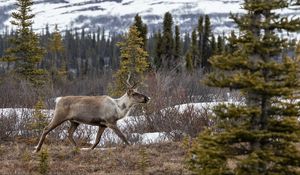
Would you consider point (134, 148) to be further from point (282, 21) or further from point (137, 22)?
point (137, 22)

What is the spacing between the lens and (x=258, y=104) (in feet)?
23.6

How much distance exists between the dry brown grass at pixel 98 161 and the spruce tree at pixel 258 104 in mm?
3535

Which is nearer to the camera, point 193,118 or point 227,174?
point 227,174

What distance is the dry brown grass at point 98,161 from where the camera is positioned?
35.8 feet

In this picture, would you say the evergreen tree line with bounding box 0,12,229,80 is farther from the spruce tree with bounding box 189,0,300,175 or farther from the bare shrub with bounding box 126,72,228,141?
the spruce tree with bounding box 189,0,300,175

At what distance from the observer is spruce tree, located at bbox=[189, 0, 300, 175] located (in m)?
6.86

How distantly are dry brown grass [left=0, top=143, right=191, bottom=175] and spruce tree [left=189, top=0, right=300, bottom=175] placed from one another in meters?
3.53

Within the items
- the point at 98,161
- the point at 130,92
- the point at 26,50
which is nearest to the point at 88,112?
the point at 130,92

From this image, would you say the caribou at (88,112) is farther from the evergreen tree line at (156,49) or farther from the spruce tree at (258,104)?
the evergreen tree line at (156,49)

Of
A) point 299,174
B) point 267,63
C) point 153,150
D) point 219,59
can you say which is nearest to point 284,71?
point 267,63

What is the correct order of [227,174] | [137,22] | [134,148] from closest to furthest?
1. [227,174]
2. [134,148]
3. [137,22]

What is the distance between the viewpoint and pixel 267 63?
22.5 ft

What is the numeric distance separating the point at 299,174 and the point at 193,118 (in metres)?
10.5

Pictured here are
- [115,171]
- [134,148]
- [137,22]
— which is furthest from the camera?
[137,22]
